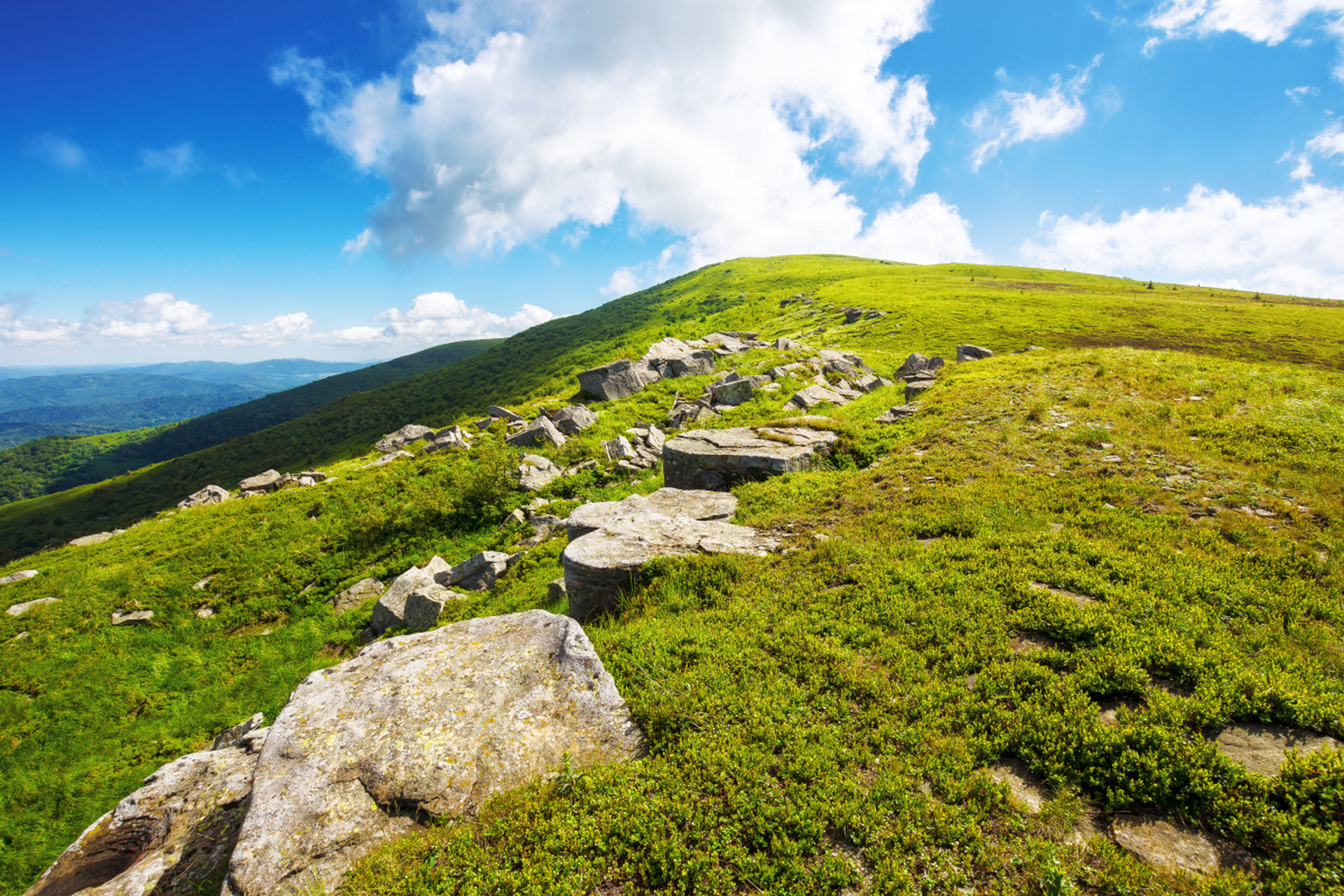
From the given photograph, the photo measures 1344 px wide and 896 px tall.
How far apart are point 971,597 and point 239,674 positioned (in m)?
21.1

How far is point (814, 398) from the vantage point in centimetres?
2862

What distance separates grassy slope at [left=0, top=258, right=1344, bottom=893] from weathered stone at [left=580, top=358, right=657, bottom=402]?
13672mm

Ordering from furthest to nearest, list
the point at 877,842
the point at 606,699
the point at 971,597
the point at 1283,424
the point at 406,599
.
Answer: the point at 406,599, the point at 1283,424, the point at 971,597, the point at 606,699, the point at 877,842

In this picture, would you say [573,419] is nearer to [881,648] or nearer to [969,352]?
[881,648]

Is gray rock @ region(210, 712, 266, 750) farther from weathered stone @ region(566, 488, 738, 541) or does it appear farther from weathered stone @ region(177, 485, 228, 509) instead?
weathered stone @ region(177, 485, 228, 509)

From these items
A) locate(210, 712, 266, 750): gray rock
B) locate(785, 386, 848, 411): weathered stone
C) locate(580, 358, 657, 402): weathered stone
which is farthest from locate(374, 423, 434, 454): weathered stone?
locate(785, 386, 848, 411): weathered stone

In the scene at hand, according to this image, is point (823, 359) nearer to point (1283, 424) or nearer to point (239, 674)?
point (1283, 424)

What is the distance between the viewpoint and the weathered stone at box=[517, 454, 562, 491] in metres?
22.1

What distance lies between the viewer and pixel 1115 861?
4445mm

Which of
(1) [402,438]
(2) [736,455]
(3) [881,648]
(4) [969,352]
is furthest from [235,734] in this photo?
(4) [969,352]

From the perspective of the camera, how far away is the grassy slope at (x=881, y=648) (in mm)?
5000

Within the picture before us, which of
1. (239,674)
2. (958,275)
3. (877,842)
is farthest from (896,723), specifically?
(958,275)

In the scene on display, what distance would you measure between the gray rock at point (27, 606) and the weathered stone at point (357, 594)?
10.3 metres

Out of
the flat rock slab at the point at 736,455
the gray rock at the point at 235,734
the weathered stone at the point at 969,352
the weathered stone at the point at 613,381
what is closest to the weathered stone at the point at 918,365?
the weathered stone at the point at 969,352
